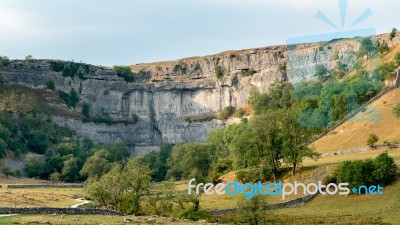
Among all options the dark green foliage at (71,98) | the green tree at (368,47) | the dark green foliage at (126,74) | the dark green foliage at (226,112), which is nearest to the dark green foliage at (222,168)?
the green tree at (368,47)

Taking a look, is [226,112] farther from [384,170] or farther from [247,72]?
[384,170]

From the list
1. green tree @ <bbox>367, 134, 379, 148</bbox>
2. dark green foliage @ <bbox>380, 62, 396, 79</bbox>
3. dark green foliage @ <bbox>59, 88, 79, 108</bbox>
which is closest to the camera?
Answer: green tree @ <bbox>367, 134, 379, 148</bbox>

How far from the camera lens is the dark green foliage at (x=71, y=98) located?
165m

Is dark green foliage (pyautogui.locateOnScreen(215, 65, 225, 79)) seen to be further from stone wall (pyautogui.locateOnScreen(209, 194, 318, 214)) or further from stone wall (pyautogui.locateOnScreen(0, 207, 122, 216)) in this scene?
stone wall (pyautogui.locateOnScreen(0, 207, 122, 216))

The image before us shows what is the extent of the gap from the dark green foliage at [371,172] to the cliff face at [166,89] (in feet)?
320

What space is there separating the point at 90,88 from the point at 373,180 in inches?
4646

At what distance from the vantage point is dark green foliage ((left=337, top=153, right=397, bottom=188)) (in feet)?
201

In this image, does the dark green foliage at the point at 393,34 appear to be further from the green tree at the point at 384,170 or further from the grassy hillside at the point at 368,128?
the green tree at the point at 384,170

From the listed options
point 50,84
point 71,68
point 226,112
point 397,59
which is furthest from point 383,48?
point 50,84

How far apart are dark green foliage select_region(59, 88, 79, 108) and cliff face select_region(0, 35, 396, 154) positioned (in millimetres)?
1335

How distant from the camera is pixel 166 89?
172250 millimetres

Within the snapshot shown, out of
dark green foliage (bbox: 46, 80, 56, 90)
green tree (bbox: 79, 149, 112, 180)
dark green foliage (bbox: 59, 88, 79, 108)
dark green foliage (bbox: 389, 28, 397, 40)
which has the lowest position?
green tree (bbox: 79, 149, 112, 180)

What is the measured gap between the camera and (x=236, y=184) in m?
74.4

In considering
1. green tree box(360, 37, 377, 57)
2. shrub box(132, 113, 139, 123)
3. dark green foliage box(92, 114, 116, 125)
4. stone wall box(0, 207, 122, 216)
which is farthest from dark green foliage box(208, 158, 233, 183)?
shrub box(132, 113, 139, 123)
